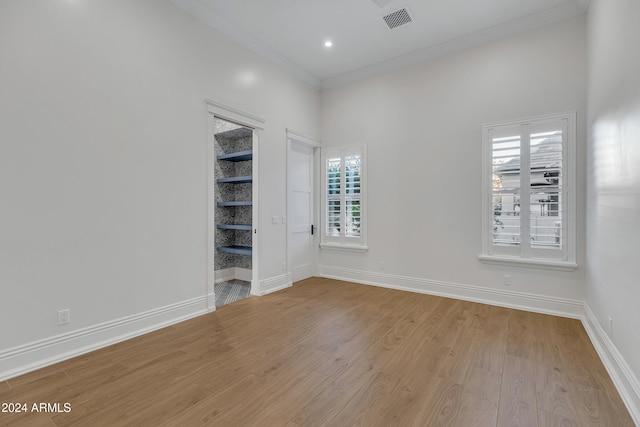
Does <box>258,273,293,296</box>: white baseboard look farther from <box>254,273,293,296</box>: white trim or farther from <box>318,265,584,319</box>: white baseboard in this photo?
<box>318,265,584,319</box>: white baseboard

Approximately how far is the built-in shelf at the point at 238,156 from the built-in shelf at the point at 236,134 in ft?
1.17

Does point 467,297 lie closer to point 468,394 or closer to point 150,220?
point 468,394

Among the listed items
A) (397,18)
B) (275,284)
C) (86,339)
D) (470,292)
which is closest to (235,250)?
(275,284)

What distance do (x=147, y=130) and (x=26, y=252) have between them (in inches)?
56.8

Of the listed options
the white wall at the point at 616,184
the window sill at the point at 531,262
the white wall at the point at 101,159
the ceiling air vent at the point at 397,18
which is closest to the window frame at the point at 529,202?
the window sill at the point at 531,262

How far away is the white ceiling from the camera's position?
3.39 metres

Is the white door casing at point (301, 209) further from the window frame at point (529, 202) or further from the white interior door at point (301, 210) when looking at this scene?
the window frame at point (529, 202)

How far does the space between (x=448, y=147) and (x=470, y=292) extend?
2.01 meters

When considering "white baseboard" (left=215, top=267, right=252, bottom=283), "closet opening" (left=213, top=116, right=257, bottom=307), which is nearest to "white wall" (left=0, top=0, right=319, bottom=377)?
"closet opening" (left=213, top=116, right=257, bottom=307)

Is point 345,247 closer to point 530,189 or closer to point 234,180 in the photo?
point 234,180

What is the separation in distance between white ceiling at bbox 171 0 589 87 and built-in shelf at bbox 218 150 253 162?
5.06 ft

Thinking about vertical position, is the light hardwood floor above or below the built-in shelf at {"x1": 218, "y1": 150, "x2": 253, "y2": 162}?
below

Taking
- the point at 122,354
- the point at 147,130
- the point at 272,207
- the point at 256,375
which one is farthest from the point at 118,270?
A: the point at 272,207

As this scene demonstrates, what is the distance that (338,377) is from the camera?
2.20 meters
